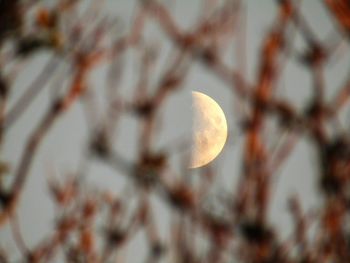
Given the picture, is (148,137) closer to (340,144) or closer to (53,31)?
(53,31)

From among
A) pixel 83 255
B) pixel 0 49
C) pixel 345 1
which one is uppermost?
pixel 345 1

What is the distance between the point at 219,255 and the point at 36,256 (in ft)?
3.88

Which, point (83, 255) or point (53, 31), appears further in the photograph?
point (83, 255)

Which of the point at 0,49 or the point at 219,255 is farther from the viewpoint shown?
the point at 219,255

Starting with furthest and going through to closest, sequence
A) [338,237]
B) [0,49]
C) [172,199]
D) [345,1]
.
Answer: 1. [172,199]
2. [338,237]
3. [0,49]
4. [345,1]

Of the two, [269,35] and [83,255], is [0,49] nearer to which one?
[269,35]

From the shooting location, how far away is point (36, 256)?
335cm

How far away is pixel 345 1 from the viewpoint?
2.02m

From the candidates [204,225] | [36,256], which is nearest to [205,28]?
[204,225]

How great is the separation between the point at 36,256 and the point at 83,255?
3.37 feet

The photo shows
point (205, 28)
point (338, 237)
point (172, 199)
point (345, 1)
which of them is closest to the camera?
point (345, 1)

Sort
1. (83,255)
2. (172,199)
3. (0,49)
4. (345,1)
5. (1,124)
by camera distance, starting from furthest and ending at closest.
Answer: (83,255)
(172,199)
(1,124)
(0,49)
(345,1)

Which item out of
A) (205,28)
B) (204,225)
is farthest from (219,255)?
(205,28)

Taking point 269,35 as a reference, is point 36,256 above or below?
below
